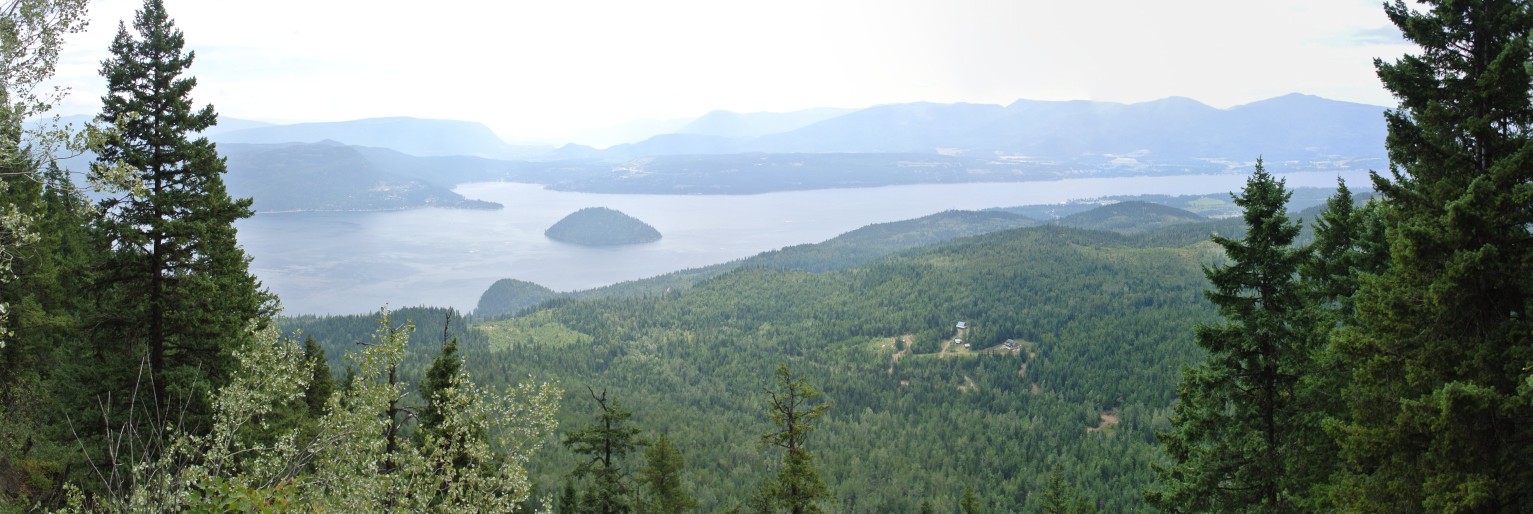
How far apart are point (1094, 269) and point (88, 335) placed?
147236 millimetres

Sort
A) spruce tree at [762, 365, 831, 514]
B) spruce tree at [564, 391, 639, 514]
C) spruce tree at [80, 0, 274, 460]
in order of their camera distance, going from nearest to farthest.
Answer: spruce tree at [80, 0, 274, 460]
spruce tree at [762, 365, 831, 514]
spruce tree at [564, 391, 639, 514]

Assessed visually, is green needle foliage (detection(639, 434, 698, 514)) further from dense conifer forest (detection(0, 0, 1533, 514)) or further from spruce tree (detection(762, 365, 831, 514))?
spruce tree (detection(762, 365, 831, 514))

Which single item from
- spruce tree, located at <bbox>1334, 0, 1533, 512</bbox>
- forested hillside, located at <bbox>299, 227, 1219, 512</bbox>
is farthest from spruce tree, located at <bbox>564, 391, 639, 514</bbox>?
spruce tree, located at <bbox>1334, 0, 1533, 512</bbox>

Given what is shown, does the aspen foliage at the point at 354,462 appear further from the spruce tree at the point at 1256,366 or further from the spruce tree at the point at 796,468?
the spruce tree at the point at 1256,366

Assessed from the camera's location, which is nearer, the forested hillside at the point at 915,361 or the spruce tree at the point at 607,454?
the spruce tree at the point at 607,454

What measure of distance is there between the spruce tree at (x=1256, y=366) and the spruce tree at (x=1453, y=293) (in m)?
2.54

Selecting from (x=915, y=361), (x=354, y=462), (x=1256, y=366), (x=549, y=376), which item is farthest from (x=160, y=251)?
(x=915, y=361)

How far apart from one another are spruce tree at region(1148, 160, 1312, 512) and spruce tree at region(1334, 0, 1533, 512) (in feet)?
8.34

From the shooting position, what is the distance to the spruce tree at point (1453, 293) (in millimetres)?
9141

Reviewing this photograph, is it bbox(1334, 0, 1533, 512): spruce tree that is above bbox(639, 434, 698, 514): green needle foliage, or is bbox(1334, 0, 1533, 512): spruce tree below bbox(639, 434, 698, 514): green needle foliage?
above

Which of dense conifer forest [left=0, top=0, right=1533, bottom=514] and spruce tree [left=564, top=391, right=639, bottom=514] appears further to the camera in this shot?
spruce tree [left=564, top=391, right=639, bottom=514]

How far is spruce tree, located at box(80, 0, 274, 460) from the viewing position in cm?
1574

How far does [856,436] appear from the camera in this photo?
79562 mm

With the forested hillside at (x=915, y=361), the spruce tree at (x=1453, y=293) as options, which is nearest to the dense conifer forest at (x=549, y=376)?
the spruce tree at (x=1453, y=293)
